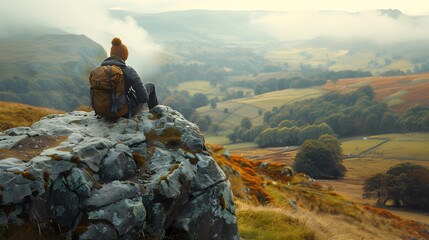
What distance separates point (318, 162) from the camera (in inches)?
4788

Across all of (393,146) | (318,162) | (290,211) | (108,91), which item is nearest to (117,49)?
(108,91)

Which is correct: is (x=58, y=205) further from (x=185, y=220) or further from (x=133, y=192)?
(x=185, y=220)

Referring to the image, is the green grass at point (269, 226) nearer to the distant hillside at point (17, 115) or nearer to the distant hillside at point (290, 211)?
the distant hillside at point (290, 211)

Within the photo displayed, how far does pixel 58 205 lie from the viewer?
368 inches

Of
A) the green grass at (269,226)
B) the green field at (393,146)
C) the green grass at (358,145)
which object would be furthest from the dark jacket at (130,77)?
the green grass at (358,145)

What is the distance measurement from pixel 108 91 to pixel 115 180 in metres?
3.56

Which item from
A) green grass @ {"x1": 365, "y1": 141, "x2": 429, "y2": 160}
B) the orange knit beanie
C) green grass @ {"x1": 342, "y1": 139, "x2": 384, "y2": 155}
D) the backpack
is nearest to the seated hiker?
the orange knit beanie

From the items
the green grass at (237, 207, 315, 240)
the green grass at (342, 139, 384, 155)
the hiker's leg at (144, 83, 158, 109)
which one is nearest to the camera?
the hiker's leg at (144, 83, 158, 109)

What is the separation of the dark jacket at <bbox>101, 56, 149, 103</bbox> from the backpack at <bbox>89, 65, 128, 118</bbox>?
284 millimetres

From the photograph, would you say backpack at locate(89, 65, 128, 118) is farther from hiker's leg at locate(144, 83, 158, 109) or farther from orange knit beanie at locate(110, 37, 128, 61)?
hiker's leg at locate(144, 83, 158, 109)

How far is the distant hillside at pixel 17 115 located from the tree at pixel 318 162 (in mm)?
95378

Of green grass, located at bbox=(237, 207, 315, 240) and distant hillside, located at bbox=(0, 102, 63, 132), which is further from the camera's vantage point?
distant hillside, located at bbox=(0, 102, 63, 132)

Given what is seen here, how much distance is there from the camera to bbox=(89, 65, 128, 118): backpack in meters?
12.5

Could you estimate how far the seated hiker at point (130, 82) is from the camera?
43.7 ft
